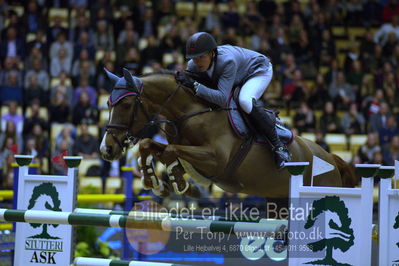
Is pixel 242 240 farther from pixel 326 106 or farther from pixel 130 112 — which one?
pixel 326 106

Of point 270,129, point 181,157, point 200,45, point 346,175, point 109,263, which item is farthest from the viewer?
point 346,175

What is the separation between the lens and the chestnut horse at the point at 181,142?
16.9ft

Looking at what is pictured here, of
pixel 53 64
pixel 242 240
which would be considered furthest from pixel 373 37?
pixel 242 240

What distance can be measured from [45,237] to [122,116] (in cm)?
109

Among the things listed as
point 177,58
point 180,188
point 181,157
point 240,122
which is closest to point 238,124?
point 240,122

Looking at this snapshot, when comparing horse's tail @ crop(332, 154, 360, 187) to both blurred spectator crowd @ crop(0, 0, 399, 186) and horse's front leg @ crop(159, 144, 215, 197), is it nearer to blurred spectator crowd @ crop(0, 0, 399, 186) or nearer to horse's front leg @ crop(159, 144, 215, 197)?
horse's front leg @ crop(159, 144, 215, 197)

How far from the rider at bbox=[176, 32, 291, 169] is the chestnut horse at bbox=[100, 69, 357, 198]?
126mm

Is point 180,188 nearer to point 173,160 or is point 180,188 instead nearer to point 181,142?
point 173,160

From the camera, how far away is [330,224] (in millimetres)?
4266

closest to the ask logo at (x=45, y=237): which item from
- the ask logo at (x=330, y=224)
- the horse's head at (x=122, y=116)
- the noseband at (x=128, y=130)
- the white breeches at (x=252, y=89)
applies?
the horse's head at (x=122, y=116)

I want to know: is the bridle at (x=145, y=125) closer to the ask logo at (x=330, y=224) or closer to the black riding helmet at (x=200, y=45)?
the black riding helmet at (x=200, y=45)

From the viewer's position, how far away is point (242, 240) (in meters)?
6.52

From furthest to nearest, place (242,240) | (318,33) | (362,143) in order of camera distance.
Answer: (318,33), (362,143), (242,240)

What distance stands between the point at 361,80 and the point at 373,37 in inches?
68.0
